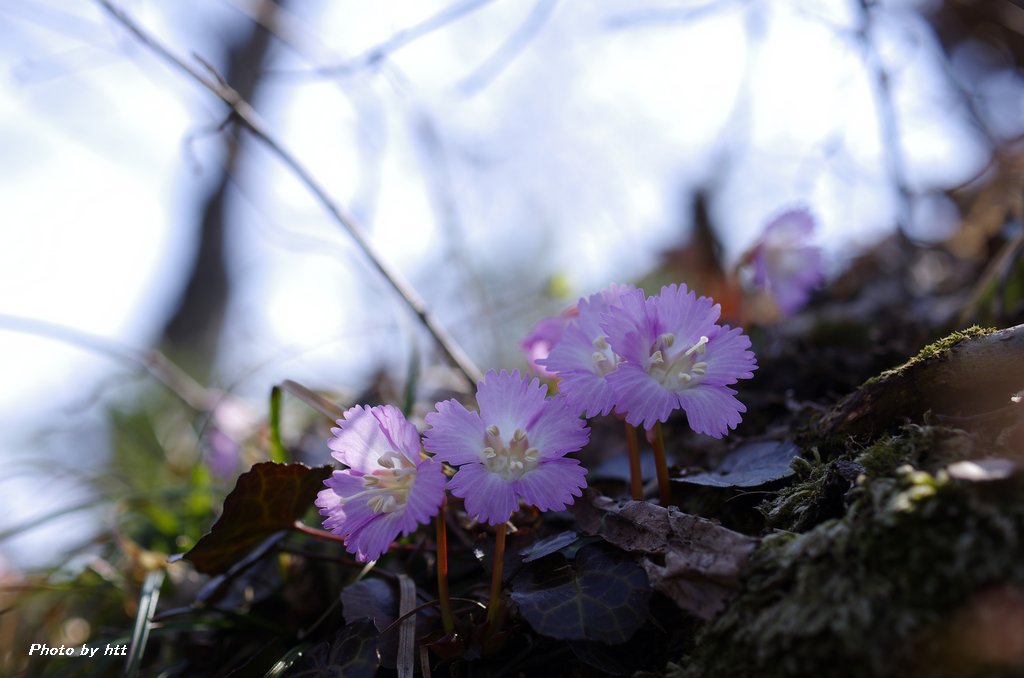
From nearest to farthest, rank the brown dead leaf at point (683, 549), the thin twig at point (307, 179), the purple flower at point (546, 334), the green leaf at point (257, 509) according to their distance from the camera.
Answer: the brown dead leaf at point (683, 549)
the green leaf at point (257, 509)
the purple flower at point (546, 334)
the thin twig at point (307, 179)

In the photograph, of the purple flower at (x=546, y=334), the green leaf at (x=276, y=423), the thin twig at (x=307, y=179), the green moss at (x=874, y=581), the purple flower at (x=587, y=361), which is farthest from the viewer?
the thin twig at (x=307, y=179)

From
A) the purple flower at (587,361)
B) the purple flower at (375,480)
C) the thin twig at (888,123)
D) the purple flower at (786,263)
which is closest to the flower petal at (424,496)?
the purple flower at (375,480)

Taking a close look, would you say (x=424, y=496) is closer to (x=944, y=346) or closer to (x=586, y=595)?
(x=586, y=595)

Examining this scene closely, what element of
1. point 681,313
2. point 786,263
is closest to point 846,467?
point 681,313

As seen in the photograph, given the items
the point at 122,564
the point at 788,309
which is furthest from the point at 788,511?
the point at 122,564

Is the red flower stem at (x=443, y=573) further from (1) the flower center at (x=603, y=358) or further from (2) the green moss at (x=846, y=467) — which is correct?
(2) the green moss at (x=846, y=467)

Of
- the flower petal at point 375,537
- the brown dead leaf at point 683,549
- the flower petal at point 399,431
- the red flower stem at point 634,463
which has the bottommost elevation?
the brown dead leaf at point 683,549

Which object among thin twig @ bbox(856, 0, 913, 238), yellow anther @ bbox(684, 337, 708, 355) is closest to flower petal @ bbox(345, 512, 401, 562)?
yellow anther @ bbox(684, 337, 708, 355)
